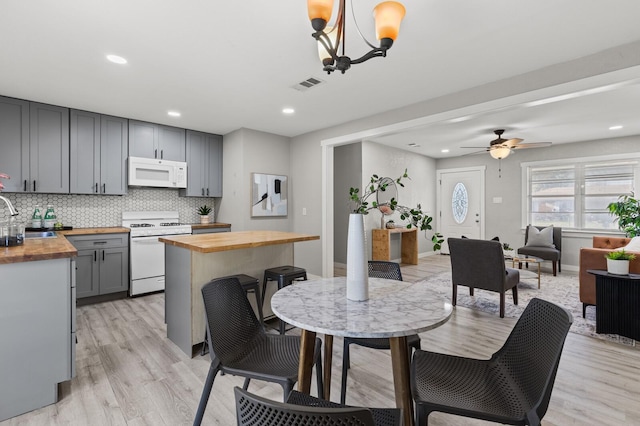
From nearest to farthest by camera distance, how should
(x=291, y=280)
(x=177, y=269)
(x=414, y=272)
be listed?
(x=177, y=269) → (x=291, y=280) → (x=414, y=272)

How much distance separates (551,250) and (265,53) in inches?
222

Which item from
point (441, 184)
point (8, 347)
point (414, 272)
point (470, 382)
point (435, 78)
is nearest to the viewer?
point (470, 382)

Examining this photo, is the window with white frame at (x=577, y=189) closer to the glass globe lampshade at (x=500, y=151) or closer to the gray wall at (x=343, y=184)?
the glass globe lampshade at (x=500, y=151)

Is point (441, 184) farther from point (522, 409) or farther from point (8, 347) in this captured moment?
point (8, 347)

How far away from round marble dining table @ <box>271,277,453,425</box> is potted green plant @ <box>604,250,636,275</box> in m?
2.37

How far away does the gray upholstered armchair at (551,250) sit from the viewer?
17.9 feet

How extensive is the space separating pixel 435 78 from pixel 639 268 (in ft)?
8.80

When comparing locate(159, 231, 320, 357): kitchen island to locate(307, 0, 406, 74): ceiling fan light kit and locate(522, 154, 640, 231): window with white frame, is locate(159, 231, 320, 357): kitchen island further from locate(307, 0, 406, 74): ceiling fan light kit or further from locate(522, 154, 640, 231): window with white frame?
locate(522, 154, 640, 231): window with white frame

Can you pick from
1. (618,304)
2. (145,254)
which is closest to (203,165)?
(145,254)

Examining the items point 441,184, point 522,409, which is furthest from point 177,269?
point 441,184

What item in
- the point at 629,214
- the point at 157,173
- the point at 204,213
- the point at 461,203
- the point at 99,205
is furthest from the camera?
the point at 461,203

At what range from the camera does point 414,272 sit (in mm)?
5703

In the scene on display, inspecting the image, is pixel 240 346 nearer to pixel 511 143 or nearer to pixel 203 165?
pixel 203 165

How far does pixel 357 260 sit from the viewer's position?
1.41m
